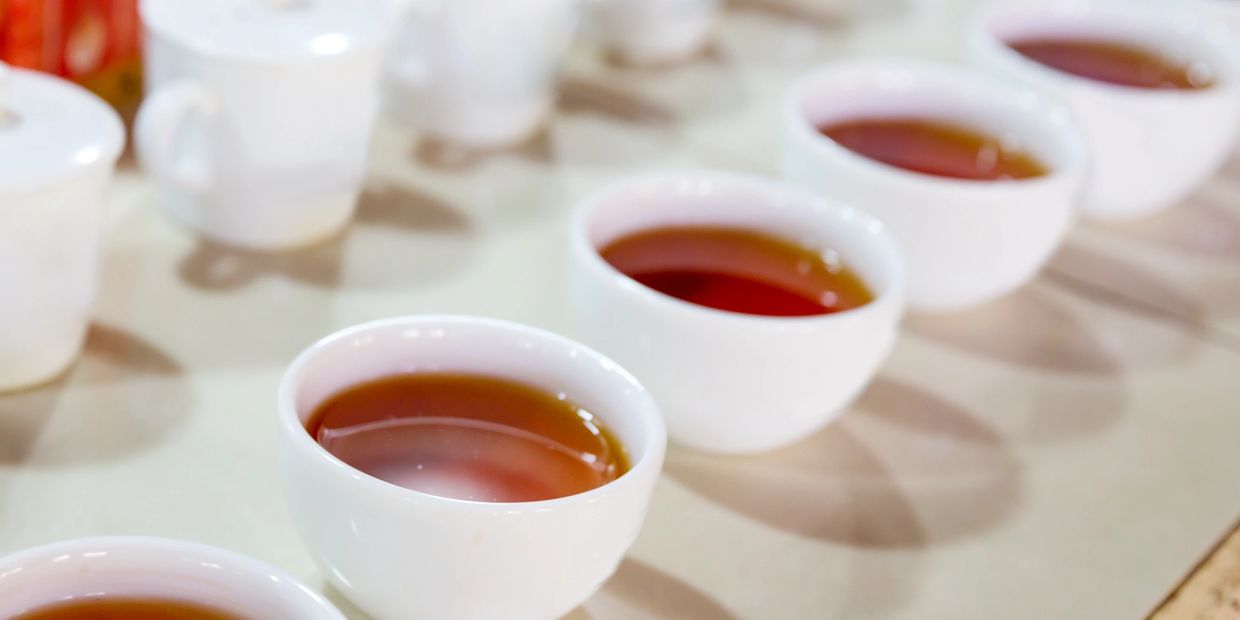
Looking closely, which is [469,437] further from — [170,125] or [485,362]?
[170,125]

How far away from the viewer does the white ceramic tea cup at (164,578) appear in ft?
1.53

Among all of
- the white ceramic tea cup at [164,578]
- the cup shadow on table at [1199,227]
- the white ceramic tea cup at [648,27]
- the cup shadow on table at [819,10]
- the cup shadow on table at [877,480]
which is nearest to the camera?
the white ceramic tea cup at [164,578]

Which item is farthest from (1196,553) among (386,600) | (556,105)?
(556,105)

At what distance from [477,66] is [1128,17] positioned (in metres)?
0.50

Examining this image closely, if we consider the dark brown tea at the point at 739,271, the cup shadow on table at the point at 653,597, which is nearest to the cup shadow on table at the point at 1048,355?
the dark brown tea at the point at 739,271

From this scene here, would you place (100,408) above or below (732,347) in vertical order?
below

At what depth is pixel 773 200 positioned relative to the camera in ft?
2.58

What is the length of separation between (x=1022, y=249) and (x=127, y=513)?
1.63ft

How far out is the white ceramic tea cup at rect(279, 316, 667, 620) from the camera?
0.51 m

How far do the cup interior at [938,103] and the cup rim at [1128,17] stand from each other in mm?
45

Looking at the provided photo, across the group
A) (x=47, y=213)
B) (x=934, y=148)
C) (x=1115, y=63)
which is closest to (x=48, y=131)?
(x=47, y=213)

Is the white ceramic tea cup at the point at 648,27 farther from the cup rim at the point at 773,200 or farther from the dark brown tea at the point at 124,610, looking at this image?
the dark brown tea at the point at 124,610

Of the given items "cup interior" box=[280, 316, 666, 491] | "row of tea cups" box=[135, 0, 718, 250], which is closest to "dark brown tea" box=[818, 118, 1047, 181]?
"row of tea cups" box=[135, 0, 718, 250]

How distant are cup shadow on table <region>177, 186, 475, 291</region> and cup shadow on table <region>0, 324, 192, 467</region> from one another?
81 millimetres
